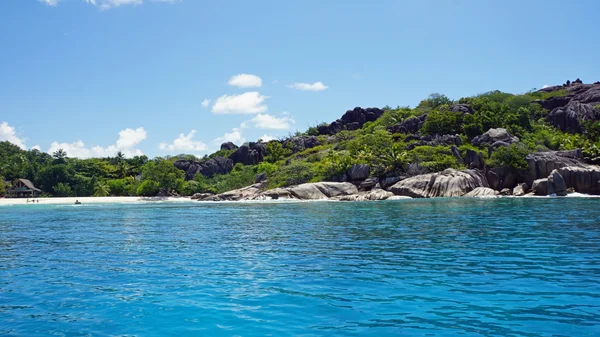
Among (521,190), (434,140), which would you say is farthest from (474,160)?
(434,140)

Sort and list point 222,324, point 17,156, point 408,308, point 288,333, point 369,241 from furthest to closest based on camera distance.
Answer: point 17,156 < point 369,241 < point 408,308 < point 222,324 < point 288,333

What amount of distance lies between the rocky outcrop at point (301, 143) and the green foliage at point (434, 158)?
45.1 metres

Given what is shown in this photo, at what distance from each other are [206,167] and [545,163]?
236 feet

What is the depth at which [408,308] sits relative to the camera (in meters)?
8.41

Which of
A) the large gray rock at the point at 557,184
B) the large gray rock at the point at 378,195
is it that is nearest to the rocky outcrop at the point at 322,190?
the large gray rock at the point at 378,195

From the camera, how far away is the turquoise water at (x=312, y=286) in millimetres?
7613

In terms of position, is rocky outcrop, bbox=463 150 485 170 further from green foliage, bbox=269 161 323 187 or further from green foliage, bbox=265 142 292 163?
green foliage, bbox=265 142 292 163

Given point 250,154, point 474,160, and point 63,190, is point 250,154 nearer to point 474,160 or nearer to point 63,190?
point 63,190

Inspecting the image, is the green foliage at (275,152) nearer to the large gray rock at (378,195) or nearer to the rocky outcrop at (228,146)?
the rocky outcrop at (228,146)

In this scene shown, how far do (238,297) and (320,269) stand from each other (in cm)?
348

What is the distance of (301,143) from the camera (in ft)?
371

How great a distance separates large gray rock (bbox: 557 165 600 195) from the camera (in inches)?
2013

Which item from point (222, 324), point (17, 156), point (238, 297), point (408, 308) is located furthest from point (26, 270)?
point (17, 156)

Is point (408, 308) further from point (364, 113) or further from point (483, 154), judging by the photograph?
point (364, 113)
